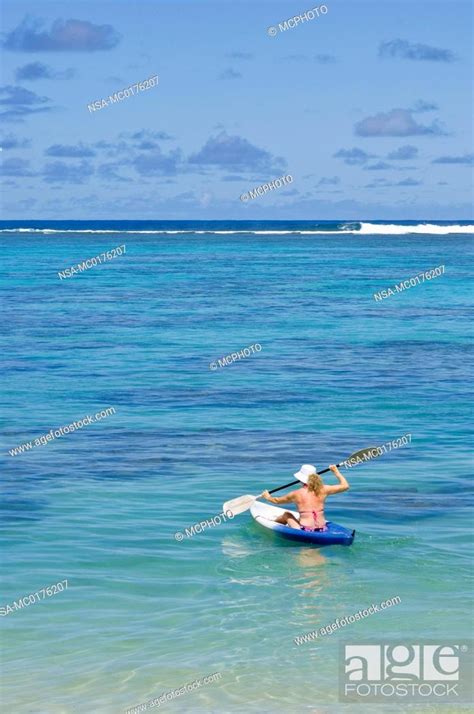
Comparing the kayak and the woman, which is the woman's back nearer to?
the woman

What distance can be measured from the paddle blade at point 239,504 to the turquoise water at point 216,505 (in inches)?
12.0

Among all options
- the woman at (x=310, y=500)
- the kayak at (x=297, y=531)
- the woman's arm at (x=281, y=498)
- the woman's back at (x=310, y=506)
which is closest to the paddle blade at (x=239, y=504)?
the kayak at (x=297, y=531)

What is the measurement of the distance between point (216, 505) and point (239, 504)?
957 mm

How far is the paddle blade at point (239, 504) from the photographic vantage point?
59.4ft

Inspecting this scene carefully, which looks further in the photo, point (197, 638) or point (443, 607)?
point (443, 607)

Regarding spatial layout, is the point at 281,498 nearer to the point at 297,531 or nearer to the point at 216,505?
the point at 297,531

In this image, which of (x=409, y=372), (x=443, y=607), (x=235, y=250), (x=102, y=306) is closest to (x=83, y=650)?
(x=443, y=607)

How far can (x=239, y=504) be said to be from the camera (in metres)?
18.2

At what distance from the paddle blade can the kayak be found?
0.10 m

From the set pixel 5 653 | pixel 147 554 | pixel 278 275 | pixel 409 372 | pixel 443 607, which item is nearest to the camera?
pixel 5 653

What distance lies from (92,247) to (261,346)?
70313mm

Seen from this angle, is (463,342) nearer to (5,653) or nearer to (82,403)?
(82,403)

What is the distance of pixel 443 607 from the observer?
A: 14570 mm

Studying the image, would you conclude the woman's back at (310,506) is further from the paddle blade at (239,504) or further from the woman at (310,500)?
the paddle blade at (239,504)
